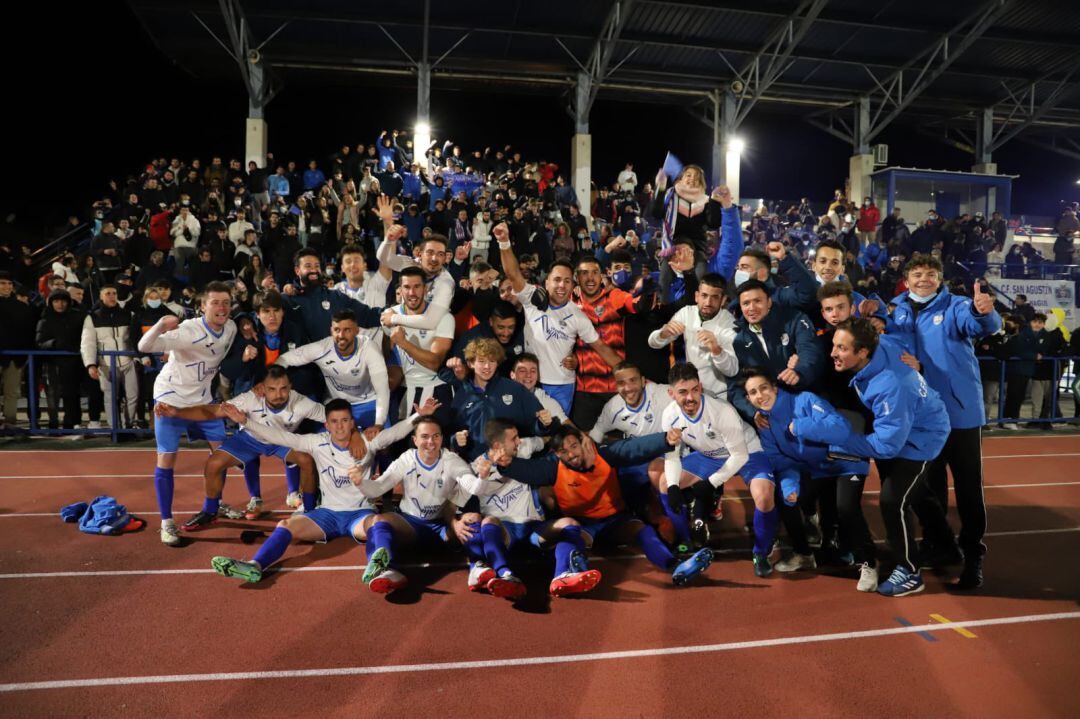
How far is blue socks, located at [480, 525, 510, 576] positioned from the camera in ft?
15.4

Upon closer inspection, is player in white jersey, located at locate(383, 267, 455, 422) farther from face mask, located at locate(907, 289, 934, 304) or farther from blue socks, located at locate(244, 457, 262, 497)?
face mask, located at locate(907, 289, 934, 304)

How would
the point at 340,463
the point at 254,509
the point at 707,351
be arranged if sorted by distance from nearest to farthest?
the point at 340,463, the point at 707,351, the point at 254,509

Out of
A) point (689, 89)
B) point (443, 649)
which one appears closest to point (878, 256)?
point (689, 89)

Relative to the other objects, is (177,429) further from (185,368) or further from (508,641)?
(508,641)

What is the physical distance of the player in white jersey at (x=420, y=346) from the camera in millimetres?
5820

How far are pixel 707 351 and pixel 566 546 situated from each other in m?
2.00

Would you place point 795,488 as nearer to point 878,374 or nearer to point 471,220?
point 878,374

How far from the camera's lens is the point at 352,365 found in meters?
6.01

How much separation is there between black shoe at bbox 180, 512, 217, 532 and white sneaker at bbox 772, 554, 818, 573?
4.69 metres

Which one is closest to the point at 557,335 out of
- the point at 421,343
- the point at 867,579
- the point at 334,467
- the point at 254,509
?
the point at 421,343

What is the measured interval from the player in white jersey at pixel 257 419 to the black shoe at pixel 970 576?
498 cm

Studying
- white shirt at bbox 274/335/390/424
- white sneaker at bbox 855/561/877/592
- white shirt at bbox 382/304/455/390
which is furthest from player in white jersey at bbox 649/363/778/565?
white shirt at bbox 274/335/390/424

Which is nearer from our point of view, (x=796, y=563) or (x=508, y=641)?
(x=508, y=641)

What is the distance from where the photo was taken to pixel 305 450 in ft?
19.1
